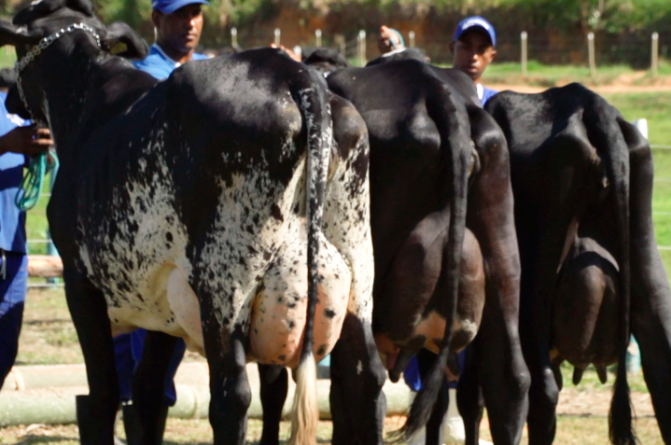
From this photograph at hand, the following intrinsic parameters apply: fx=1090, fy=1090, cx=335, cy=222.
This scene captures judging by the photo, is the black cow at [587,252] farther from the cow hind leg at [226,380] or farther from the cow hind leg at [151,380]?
the cow hind leg at [151,380]

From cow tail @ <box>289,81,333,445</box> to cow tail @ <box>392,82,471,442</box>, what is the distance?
530 mm

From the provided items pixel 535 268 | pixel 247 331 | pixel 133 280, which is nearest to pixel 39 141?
pixel 133 280

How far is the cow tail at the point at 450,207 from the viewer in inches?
173

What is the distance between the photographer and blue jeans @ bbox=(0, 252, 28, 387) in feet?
19.2

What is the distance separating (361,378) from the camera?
439 centimetres

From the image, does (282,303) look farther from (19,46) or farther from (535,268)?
(19,46)

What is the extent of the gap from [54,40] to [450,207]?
7.48 ft

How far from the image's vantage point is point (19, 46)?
5.55 meters

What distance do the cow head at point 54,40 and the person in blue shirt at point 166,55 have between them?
0.22m

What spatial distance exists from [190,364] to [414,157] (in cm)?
337

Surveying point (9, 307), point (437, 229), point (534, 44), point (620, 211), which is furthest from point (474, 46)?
point (534, 44)

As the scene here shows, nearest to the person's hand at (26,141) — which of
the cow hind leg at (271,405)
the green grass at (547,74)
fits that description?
the cow hind leg at (271,405)

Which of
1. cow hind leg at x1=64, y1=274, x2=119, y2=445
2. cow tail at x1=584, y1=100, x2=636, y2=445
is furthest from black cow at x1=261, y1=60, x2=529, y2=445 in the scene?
cow hind leg at x1=64, y1=274, x2=119, y2=445

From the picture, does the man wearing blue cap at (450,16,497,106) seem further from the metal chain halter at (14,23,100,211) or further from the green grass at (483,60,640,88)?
the green grass at (483,60,640,88)
